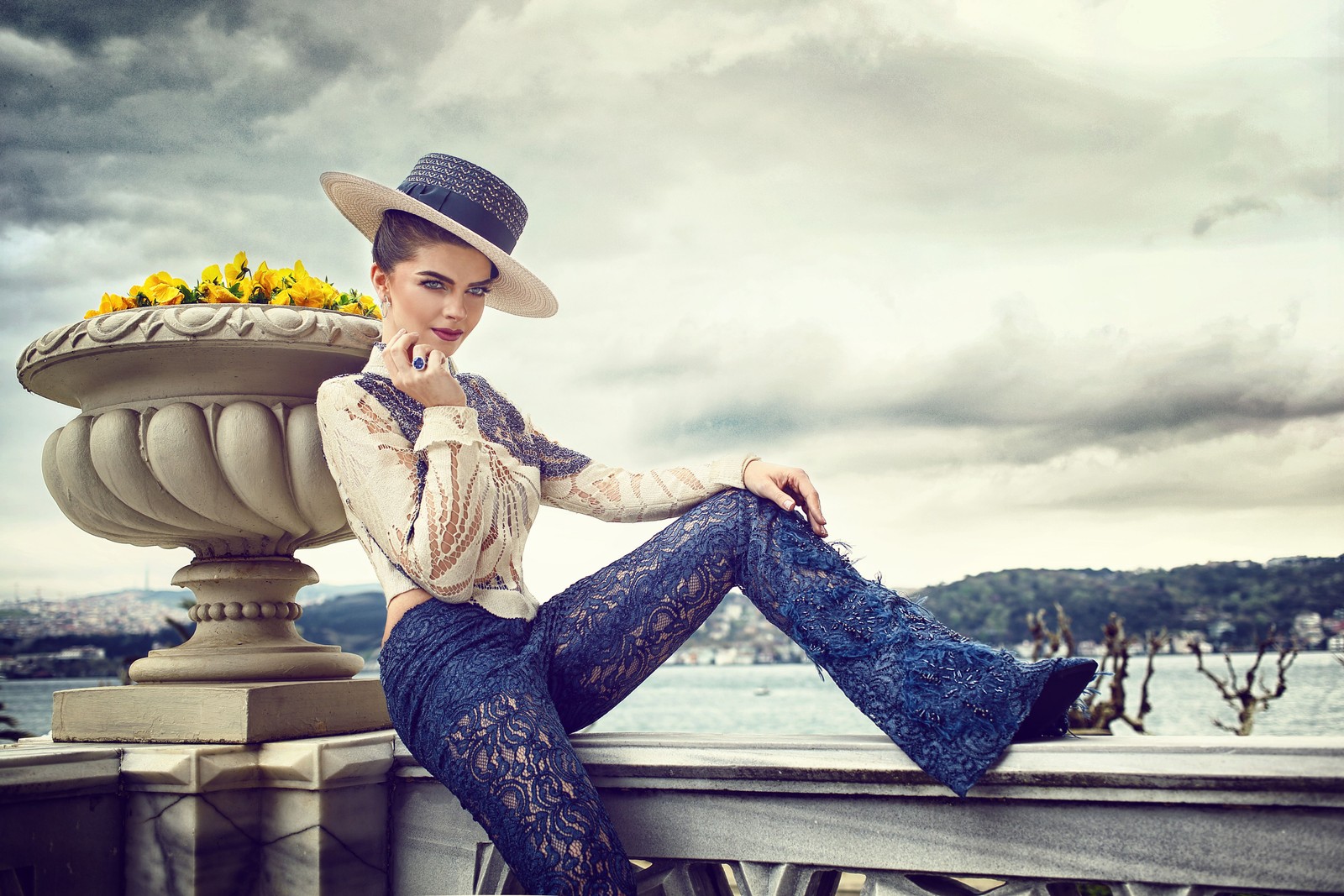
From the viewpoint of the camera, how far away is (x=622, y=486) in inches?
81.8

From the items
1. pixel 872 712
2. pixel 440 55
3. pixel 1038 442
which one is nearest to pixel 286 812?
pixel 872 712

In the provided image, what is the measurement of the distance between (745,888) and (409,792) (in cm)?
76

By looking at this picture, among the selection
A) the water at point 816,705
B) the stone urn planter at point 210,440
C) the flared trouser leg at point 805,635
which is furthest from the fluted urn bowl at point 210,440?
the water at point 816,705

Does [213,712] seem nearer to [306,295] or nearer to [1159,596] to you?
[306,295]

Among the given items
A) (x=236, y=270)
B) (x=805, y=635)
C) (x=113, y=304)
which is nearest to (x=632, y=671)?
(x=805, y=635)

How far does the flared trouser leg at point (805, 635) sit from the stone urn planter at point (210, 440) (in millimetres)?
677

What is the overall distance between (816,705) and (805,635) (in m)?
43.0

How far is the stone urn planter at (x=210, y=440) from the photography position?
1.97 metres

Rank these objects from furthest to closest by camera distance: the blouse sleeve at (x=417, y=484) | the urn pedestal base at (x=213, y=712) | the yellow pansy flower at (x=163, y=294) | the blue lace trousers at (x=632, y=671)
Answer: the yellow pansy flower at (x=163, y=294) < the urn pedestal base at (x=213, y=712) < the blouse sleeve at (x=417, y=484) < the blue lace trousers at (x=632, y=671)

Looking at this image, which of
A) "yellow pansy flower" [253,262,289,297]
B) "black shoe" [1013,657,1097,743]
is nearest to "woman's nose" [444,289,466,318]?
"yellow pansy flower" [253,262,289,297]

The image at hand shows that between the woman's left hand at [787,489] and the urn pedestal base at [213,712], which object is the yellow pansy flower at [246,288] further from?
the woman's left hand at [787,489]

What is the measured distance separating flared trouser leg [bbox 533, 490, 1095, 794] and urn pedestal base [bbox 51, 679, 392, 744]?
1.94ft

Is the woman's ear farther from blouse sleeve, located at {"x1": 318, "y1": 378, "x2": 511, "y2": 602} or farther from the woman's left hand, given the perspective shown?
the woman's left hand

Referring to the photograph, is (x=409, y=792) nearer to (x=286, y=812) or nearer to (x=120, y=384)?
(x=286, y=812)
